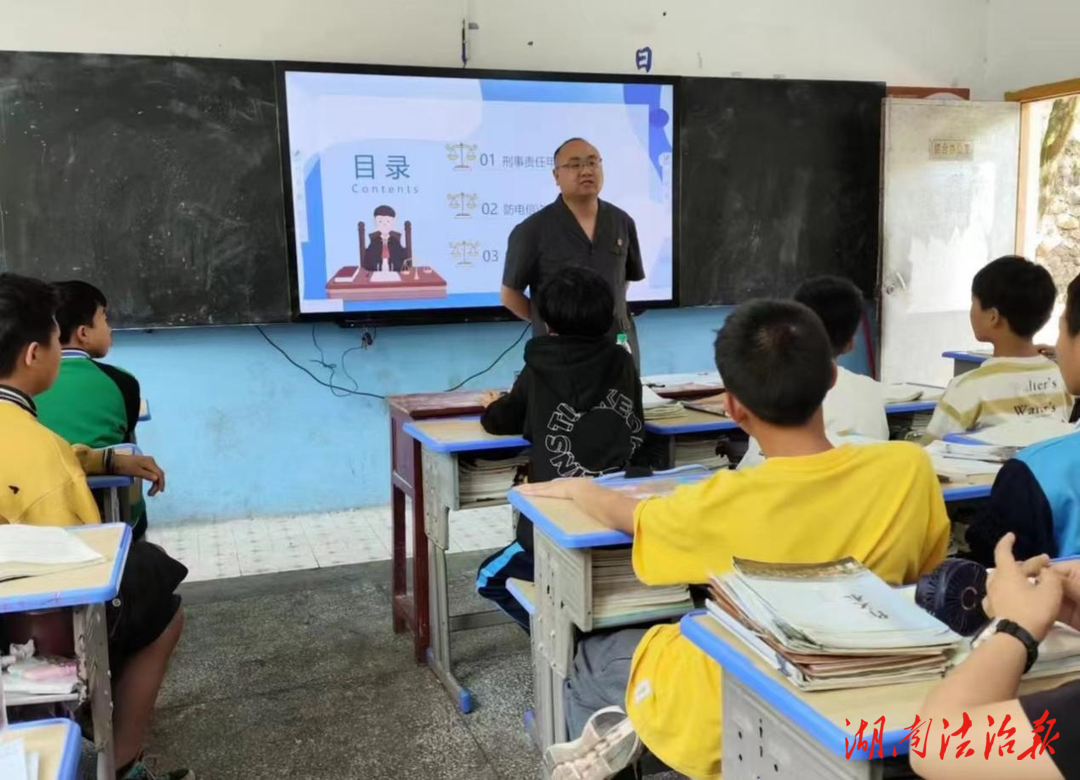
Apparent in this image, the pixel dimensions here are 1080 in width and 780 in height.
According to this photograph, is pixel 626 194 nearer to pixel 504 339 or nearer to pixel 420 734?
pixel 504 339

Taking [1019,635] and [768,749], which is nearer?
[1019,635]

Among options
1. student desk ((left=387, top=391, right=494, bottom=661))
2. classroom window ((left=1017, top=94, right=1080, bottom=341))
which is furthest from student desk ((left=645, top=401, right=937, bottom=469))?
classroom window ((left=1017, top=94, right=1080, bottom=341))

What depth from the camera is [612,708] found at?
1556 millimetres

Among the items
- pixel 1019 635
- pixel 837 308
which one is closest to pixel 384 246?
pixel 837 308

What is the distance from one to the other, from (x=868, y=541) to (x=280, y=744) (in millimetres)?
1672

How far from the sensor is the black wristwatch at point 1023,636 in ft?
2.94

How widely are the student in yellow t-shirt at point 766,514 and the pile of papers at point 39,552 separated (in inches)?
34.1

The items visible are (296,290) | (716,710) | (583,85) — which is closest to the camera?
(716,710)

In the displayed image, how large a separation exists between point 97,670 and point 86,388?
116cm

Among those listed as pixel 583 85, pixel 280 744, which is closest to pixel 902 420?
pixel 280 744

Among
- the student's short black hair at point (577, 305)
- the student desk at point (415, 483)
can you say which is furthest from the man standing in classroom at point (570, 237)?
the student's short black hair at point (577, 305)

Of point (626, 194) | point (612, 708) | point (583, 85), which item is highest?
point (583, 85)

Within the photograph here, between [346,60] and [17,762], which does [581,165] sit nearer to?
[346,60]

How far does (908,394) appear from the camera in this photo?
3.10 metres
